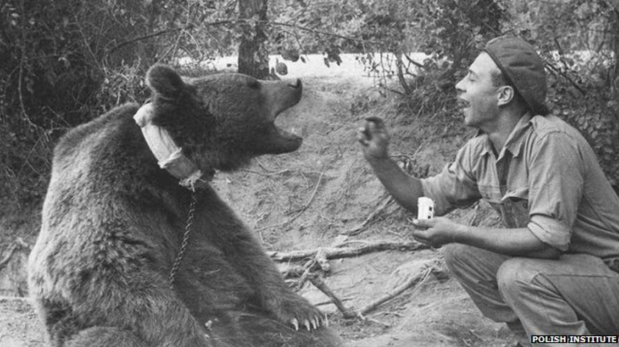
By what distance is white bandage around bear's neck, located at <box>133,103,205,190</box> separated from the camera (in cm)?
490

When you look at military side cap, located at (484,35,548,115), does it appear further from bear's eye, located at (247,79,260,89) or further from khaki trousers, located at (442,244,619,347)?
bear's eye, located at (247,79,260,89)

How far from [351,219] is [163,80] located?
3.36m

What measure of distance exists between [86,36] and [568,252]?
517cm

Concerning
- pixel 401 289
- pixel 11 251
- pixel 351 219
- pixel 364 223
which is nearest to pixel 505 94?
pixel 401 289

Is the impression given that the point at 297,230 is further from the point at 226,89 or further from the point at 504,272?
the point at 504,272

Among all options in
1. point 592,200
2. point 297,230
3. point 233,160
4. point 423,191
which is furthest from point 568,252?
point 297,230

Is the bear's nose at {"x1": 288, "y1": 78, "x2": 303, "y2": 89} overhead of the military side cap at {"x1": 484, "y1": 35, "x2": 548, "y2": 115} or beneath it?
beneath

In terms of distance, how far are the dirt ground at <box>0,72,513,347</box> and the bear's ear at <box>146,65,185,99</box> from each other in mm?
1987

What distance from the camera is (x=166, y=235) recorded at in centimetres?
497

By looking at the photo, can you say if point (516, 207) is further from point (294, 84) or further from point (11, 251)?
point (11, 251)

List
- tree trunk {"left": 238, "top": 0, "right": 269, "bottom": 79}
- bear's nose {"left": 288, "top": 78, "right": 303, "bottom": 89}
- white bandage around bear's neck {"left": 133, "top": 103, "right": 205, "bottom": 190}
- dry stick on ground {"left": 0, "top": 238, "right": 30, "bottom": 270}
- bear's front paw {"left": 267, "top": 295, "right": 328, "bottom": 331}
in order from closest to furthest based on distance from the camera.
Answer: white bandage around bear's neck {"left": 133, "top": 103, "right": 205, "bottom": 190} < bear's front paw {"left": 267, "top": 295, "right": 328, "bottom": 331} < bear's nose {"left": 288, "top": 78, "right": 303, "bottom": 89} < tree trunk {"left": 238, "top": 0, "right": 269, "bottom": 79} < dry stick on ground {"left": 0, "top": 238, "right": 30, "bottom": 270}

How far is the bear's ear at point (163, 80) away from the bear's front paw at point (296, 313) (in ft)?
4.49

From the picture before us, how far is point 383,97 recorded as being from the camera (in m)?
8.88

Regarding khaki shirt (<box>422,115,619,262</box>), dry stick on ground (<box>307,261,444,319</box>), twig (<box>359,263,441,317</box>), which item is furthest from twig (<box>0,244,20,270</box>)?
khaki shirt (<box>422,115,619,262</box>)
